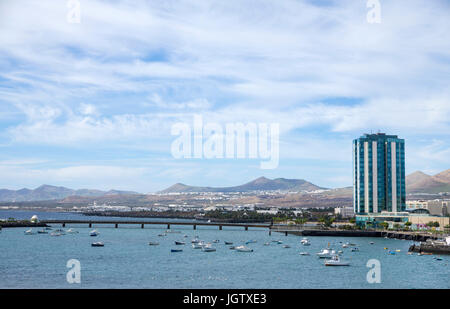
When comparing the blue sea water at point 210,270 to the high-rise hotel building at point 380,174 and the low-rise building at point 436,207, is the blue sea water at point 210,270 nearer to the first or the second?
the high-rise hotel building at point 380,174

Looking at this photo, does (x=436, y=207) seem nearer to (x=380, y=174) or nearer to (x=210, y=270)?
(x=380, y=174)

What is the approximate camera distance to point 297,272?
198ft

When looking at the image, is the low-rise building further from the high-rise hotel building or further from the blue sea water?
the blue sea water

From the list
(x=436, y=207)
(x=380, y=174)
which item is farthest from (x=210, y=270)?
(x=436, y=207)

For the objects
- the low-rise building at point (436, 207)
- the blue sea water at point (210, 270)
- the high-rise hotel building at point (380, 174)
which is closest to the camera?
the blue sea water at point (210, 270)

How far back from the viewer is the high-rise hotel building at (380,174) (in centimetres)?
15300

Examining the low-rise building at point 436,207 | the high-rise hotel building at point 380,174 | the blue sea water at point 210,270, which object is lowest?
the blue sea water at point 210,270

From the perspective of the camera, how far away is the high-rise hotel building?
153 m

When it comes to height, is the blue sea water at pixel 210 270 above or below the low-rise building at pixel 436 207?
below

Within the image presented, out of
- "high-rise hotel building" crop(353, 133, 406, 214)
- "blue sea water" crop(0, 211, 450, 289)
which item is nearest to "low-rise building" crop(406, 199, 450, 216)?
"high-rise hotel building" crop(353, 133, 406, 214)

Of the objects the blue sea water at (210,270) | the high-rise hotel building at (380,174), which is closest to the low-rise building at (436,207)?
the high-rise hotel building at (380,174)
